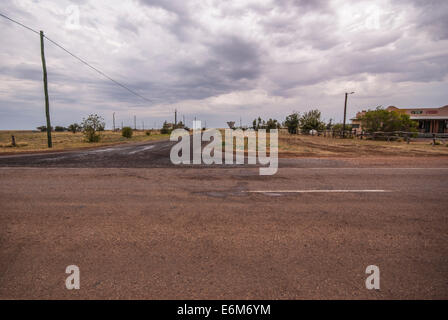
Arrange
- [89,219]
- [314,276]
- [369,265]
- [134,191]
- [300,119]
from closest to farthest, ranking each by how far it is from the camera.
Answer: [314,276] < [369,265] < [89,219] < [134,191] < [300,119]

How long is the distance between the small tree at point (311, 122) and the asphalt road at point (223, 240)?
50062 mm

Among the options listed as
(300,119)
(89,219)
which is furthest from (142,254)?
(300,119)

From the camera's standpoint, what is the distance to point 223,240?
125 inches

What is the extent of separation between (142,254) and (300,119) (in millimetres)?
61753

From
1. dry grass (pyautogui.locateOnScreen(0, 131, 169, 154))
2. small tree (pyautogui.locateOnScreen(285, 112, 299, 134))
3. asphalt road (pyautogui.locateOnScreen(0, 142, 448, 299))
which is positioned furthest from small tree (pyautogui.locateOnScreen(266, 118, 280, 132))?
asphalt road (pyautogui.locateOnScreen(0, 142, 448, 299))

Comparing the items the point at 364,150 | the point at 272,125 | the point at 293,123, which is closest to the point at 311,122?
the point at 293,123

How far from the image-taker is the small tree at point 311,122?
52.9 meters

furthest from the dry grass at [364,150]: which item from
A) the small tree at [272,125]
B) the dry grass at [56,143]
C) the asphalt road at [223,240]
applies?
the small tree at [272,125]

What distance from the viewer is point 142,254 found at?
2.80m

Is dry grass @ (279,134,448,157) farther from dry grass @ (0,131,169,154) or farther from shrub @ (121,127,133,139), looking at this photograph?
shrub @ (121,127,133,139)

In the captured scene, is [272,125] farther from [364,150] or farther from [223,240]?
[223,240]

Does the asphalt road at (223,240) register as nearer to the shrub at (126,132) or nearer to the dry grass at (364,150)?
the dry grass at (364,150)
